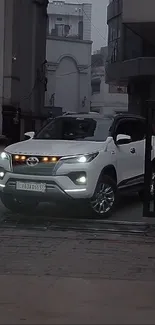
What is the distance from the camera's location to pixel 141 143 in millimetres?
11633

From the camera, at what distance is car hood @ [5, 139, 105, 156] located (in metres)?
9.67

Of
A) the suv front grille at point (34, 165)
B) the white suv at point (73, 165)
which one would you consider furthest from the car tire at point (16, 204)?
the suv front grille at point (34, 165)

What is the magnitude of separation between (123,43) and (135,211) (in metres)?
19.0

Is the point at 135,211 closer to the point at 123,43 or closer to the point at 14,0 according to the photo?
the point at 14,0

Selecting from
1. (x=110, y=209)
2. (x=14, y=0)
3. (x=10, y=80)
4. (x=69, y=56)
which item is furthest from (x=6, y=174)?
(x=69, y=56)

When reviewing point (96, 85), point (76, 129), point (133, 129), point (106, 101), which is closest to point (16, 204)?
point (76, 129)

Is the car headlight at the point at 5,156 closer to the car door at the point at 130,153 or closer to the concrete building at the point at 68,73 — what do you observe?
the car door at the point at 130,153

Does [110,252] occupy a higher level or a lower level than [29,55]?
lower

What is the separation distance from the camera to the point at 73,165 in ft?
31.3

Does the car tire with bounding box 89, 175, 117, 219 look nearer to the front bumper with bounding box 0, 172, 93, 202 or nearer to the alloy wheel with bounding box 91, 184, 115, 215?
the alloy wheel with bounding box 91, 184, 115, 215

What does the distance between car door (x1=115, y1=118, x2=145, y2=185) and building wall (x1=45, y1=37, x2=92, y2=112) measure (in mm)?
36862

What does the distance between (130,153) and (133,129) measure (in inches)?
32.7

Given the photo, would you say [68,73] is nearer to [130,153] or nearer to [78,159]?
[130,153]

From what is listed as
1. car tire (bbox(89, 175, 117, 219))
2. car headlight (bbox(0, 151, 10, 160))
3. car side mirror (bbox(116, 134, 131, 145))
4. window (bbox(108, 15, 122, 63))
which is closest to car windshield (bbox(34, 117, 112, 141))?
car side mirror (bbox(116, 134, 131, 145))
